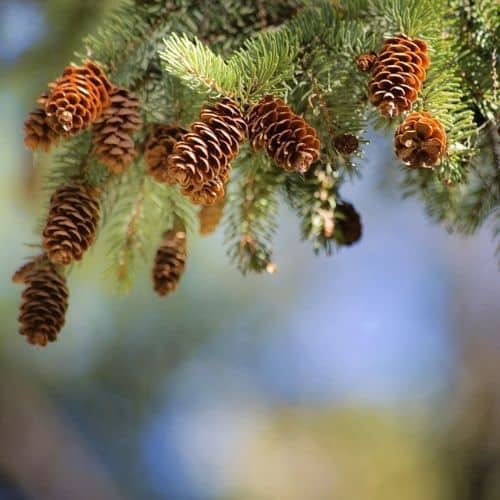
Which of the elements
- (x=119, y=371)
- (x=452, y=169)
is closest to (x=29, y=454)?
(x=119, y=371)

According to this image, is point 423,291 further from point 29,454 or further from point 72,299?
point 29,454

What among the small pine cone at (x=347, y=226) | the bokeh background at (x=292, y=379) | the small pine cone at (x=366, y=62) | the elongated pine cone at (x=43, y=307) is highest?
the bokeh background at (x=292, y=379)

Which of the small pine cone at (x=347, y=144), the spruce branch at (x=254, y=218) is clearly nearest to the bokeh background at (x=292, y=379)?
the spruce branch at (x=254, y=218)

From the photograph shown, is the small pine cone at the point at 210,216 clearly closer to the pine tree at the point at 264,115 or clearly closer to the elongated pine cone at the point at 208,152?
the pine tree at the point at 264,115

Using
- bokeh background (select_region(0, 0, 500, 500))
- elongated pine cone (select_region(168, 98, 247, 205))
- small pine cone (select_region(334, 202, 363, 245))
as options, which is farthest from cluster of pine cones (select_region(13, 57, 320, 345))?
bokeh background (select_region(0, 0, 500, 500))

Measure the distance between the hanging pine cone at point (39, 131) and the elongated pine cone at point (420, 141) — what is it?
25 centimetres

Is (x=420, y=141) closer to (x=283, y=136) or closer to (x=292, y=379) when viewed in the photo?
(x=283, y=136)

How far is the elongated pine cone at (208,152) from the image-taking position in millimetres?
496

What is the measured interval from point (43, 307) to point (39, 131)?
135 millimetres

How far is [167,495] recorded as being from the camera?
237 centimetres

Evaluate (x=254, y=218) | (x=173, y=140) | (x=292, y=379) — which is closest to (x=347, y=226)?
(x=254, y=218)

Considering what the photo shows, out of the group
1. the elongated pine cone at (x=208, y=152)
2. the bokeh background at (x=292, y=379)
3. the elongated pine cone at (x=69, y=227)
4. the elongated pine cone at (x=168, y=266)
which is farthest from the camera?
the bokeh background at (x=292, y=379)

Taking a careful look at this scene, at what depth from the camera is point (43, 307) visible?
0.63 meters

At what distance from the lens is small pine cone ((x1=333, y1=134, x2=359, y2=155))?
0.55 m
